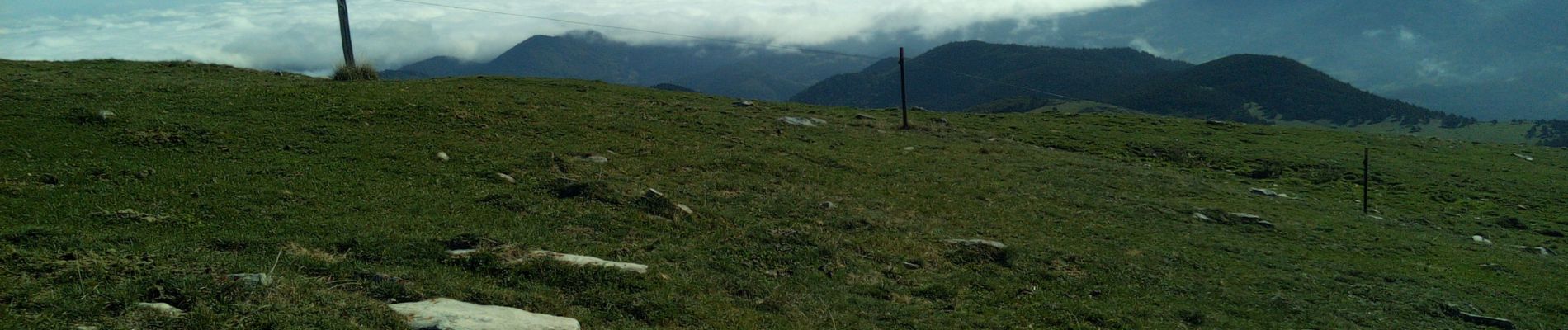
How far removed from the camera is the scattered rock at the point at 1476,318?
45.3 ft

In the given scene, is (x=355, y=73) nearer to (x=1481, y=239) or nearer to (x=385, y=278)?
(x=385, y=278)

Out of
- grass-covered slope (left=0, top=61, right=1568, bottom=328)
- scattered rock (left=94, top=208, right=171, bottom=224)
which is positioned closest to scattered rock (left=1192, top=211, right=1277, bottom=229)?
grass-covered slope (left=0, top=61, right=1568, bottom=328)

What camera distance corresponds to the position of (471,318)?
8.04 metres

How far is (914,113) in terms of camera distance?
4675 centimetres

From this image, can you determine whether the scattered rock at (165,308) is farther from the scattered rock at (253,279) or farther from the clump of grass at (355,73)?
the clump of grass at (355,73)

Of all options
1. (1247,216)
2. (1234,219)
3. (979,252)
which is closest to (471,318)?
(979,252)

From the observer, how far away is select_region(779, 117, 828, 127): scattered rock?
3453cm

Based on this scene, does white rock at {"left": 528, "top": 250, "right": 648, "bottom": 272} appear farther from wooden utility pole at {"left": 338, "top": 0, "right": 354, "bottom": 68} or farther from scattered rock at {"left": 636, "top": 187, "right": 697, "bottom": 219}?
wooden utility pole at {"left": 338, "top": 0, "right": 354, "bottom": 68}

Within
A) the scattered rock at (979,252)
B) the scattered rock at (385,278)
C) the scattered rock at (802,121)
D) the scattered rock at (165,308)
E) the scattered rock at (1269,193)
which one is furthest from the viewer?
the scattered rock at (802,121)

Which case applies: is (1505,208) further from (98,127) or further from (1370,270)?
(98,127)

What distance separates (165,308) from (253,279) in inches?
36.0

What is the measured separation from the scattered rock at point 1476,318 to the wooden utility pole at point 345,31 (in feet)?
121

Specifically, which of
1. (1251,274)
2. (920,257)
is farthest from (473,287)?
(1251,274)

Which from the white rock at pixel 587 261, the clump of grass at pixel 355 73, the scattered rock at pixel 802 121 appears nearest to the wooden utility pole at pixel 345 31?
the clump of grass at pixel 355 73
